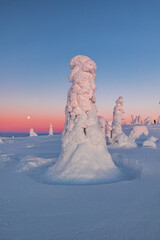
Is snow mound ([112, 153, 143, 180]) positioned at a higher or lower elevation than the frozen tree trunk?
lower

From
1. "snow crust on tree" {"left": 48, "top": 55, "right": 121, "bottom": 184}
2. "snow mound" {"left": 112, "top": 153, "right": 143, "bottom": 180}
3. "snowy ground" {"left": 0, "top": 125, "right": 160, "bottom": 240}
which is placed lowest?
"snow mound" {"left": 112, "top": 153, "right": 143, "bottom": 180}

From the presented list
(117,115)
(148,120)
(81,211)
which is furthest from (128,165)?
(148,120)

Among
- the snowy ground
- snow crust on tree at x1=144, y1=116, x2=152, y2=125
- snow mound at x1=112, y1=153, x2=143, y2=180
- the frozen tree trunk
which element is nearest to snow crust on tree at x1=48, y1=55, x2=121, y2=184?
snow mound at x1=112, y1=153, x2=143, y2=180

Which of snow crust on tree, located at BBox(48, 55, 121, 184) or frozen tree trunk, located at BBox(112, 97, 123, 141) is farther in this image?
frozen tree trunk, located at BBox(112, 97, 123, 141)

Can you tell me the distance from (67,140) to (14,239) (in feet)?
21.0

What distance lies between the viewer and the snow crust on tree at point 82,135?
8.38 m

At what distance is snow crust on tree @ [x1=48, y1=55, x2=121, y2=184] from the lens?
838 cm

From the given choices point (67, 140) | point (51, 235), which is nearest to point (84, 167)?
point (67, 140)

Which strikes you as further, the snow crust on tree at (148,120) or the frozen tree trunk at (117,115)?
the snow crust on tree at (148,120)

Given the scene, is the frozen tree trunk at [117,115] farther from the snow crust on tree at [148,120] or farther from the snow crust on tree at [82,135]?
the snow crust on tree at [148,120]

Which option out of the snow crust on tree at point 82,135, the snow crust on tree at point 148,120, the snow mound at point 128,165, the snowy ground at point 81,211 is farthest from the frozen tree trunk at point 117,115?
the snow crust on tree at point 148,120

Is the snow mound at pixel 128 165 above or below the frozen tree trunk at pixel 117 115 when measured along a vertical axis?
below

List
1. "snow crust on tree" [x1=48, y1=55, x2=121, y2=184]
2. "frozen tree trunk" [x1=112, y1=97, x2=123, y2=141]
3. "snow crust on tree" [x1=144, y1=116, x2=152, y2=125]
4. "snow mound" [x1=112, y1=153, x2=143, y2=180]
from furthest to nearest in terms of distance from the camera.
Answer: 1. "snow crust on tree" [x1=144, y1=116, x2=152, y2=125]
2. "frozen tree trunk" [x1=112, y1=97, x2=123, y2=141]
3. "snow mound" [x1=112, y1=153, x2=143, y2=180]
4. "snow crust on tree" [x1=48, y1=55, x2=121, y2=184]

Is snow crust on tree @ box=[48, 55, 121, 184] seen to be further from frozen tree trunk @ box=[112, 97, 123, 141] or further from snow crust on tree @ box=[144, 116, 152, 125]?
snow crust on tree @ box=[144, 116, 152, 125]
